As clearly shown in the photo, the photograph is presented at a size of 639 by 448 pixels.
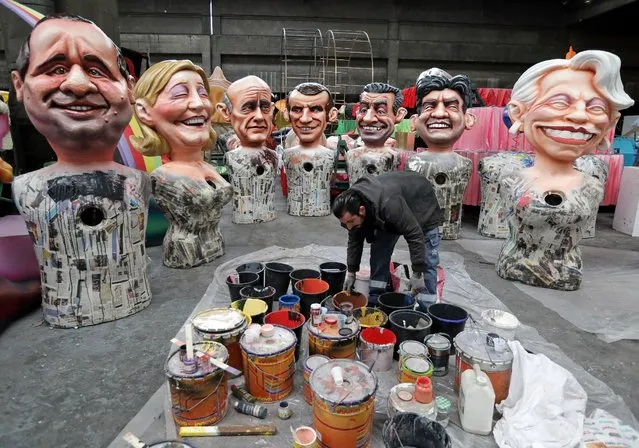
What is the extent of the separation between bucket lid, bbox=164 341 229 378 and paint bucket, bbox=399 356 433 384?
3.36ft

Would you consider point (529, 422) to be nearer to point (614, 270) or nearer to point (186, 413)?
point (186, 413)

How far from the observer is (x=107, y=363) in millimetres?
2662

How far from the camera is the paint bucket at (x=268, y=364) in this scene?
84.7 inches

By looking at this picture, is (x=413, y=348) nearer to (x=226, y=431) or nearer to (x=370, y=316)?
(x=370, y=316)

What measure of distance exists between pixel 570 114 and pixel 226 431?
12.8 feet

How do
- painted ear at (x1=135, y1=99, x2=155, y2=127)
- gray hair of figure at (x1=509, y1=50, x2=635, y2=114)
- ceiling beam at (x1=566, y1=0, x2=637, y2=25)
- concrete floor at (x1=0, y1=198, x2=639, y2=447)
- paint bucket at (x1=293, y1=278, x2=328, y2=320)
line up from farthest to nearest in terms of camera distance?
1. ceiling beam at (x1=566, y1=0, x2=637, y2=25)
2. painted ear at (x1=135, y1=99, x2=155, y2=127)
3. gray hair of figure at (x1=509, y1=50, x2=635, y2=114)
4. paint bucket at (x1=293, y1=278, x2=328, y2=320)
5. concrete floor at (x1=0, y1=198, x2=639, y2=447)

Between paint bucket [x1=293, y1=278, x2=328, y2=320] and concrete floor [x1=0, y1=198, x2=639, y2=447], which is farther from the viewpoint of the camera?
paint bucket [x1=293, y1=278, x2=328, y2=320]

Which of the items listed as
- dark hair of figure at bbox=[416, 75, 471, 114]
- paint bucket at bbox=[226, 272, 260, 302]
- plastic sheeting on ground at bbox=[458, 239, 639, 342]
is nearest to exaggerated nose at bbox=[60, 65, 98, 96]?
paint bucket at bbox=[226, 272, 260, 302]

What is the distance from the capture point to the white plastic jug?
2.00 metres

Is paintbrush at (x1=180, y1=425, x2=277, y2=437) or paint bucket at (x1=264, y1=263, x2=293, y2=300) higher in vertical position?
paint bucket at (x1=264, y1=263, x2=293, y2=300)

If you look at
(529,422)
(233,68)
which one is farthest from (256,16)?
(529,422)

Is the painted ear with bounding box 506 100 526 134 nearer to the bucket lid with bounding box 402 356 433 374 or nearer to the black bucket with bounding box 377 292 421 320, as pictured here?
the black bucket with bounding box 377 292 421 320

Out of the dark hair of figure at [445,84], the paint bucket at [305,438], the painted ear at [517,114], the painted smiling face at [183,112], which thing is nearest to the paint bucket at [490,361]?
the paint bucket at [305,438]

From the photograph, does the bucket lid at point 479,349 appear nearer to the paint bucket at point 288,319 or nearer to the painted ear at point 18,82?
the paint bucket at point 288,319
